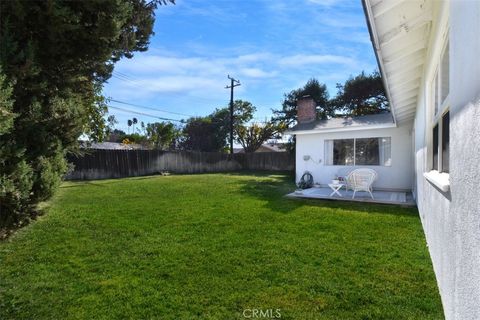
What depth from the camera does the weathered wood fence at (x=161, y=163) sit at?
14148 mm

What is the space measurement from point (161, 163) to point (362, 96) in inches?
633

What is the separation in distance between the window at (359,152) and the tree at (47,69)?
9.52m

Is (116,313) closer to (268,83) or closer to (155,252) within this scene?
(155,252)

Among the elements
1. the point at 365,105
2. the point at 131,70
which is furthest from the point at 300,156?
the point at 131,70

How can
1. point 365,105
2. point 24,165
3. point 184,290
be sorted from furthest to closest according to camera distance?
point 365,105 → point 184,290 → point 24,165

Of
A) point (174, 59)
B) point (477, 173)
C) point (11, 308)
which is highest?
point (174, 59)

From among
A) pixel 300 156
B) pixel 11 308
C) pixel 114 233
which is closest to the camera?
pixel 11 308

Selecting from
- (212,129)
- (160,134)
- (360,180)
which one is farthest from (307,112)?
(212,129)

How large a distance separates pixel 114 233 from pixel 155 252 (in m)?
1.37

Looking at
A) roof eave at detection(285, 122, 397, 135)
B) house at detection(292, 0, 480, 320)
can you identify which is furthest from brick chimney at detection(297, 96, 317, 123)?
house at detection(292, 0, 480, 320)

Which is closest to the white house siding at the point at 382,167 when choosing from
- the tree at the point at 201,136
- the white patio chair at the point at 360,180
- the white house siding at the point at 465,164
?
the white patio chair at the point at 360,180

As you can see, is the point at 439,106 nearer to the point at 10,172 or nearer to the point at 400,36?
the point at 400,36

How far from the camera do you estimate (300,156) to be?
12703mm

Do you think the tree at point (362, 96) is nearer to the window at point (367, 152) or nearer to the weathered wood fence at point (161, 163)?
the weathered wood fence at point (161, 163)
